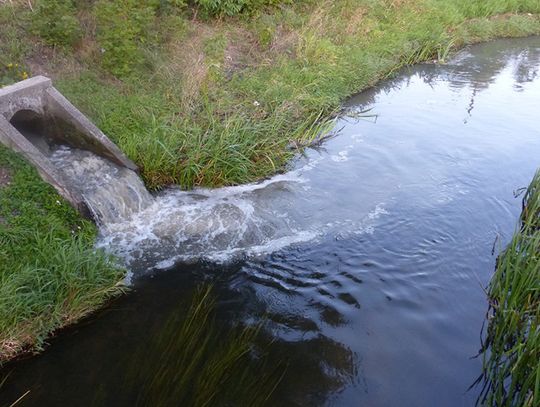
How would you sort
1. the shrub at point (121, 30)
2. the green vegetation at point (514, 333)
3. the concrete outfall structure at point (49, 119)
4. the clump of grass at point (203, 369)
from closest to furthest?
the green vegetation at point (514, 333)
the clump of grass at point (203, 369)
the concrete outfall structure at point (49, 119)
the shrub at point (121, 30)

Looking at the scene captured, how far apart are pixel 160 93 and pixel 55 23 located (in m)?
2.11

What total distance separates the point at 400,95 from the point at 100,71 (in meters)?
7.30

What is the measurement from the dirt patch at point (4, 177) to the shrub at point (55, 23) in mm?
3431

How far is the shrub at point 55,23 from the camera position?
28.6ft

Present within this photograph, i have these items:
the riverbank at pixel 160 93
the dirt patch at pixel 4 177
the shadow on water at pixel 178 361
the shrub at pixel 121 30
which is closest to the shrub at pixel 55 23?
the riverbank at pixel 160 93

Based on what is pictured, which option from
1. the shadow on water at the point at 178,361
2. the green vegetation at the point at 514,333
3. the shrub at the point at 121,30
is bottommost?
the shadow on water at the point at 178,361

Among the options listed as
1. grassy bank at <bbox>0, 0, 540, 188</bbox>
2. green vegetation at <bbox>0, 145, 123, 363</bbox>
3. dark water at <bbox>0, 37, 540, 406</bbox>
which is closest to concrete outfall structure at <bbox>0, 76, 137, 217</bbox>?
grassy bank at <bbox>0, 0, 540, 188</bbox>

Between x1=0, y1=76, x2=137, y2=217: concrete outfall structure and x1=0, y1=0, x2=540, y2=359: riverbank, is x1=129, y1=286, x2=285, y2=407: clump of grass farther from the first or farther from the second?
x1=0, y1=76, x2=137, y2=217: concrete outfall structure

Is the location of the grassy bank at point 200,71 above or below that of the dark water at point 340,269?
above

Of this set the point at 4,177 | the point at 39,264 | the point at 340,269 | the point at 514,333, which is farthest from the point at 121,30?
the point at 514,333

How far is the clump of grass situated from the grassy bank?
313 cm

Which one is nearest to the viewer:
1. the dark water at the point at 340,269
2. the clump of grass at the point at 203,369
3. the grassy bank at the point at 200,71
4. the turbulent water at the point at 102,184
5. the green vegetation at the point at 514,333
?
the green vegetation at the point at 514,333

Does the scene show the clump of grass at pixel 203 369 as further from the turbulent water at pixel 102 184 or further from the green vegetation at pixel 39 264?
the turbulent water at pixel 102 184

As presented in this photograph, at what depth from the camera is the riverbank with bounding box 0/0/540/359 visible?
554 centimetres
